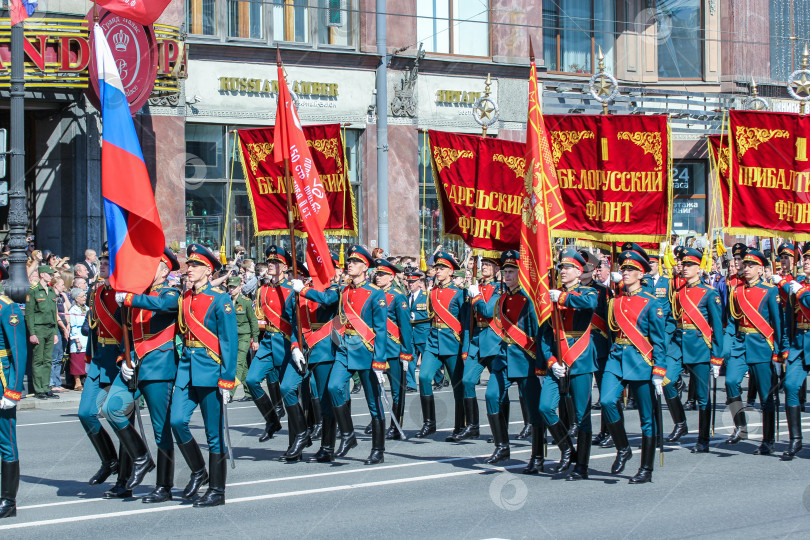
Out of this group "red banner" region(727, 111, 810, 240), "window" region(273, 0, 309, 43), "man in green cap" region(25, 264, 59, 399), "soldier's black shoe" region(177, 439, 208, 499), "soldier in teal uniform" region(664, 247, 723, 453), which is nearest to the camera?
"soldier's black shoe" region(177, 439, 208, 499)

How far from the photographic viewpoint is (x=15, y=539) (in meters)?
7.51

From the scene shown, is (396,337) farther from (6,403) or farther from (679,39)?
(679,39)

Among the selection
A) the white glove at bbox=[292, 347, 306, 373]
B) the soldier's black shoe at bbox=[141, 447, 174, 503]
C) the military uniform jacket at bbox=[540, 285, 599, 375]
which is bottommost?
the soldier's black shoe at bbox=[141, 447, 174, 503]

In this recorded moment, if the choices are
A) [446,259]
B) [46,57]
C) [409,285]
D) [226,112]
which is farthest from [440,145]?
[226,112]

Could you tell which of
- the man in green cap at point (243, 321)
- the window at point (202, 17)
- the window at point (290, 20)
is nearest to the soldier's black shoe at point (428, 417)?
the man in green cap at point (243, 321)

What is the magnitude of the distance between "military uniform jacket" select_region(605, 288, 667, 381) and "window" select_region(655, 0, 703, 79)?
76.7ft

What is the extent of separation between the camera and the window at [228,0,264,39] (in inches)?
930

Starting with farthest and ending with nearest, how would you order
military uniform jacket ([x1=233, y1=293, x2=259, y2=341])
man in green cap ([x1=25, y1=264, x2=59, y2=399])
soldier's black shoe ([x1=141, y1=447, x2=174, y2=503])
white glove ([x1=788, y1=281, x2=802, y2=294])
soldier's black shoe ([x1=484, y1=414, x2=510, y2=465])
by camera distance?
man in green cap ([x1=25, y1=264, x2=59, y2=399])
military uniform jacket ([x1=233, y1=293, x2=259, y2=341])
white glove ([x1=788, y1=281, x2=802, y2=294])
soldier's black shoe ([x1=484, y1=414, x2=510, y2=465])
soldier's black shoe ([x1=141, y1=447, x2=174, y2=503])

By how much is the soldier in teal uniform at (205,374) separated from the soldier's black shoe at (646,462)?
10.7ft

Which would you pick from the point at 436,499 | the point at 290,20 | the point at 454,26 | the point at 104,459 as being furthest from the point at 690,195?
the point at 104,459

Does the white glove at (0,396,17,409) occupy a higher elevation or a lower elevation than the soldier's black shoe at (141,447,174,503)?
higher

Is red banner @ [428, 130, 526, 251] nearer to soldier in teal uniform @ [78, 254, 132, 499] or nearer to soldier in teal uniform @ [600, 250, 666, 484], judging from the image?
soldier in teal uniform @ [600, 250, 666, 484]

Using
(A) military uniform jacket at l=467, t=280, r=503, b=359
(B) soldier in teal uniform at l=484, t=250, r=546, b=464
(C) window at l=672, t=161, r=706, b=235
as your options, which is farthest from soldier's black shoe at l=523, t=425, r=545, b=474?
(C) window at l=672, t=161, r=706, b=235

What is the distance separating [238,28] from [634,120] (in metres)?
14.6
